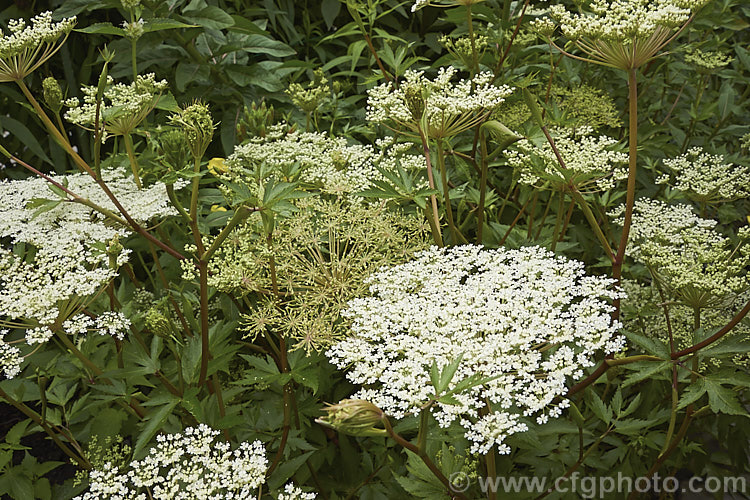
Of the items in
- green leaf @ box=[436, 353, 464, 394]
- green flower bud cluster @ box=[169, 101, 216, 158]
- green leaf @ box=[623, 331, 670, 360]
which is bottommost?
green leaf @ box=[623, 331, 670, 360]

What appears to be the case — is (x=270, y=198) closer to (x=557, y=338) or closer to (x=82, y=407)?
(x=557, y=338)

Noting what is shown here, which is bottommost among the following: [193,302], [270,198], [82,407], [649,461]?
[649,461]

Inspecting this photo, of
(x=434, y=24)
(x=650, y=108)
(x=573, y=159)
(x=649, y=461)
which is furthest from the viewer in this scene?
(x=434, y=24)

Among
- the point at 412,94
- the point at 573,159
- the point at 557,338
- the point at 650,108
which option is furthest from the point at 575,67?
the point at 557,338

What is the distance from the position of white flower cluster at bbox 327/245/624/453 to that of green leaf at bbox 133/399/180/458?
446 millimetres

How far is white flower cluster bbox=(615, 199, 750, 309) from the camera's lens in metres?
1.47

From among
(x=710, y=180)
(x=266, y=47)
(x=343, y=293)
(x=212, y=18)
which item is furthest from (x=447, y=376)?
(x=266, y=47)

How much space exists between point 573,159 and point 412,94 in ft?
1.60

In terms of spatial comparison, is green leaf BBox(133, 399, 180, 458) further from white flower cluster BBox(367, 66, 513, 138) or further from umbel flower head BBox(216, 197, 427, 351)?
white flower cluster BBox(367, 66, 513, 138)

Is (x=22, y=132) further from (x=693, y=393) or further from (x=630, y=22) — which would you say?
(x=693, y=393)

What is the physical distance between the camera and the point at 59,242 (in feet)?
5.09

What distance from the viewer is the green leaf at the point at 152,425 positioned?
1.30 m

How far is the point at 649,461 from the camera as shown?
77.5 inches

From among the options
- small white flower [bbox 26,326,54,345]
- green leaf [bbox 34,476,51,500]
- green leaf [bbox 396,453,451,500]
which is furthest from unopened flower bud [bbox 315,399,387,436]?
green leaf [bbox 34,476,51,500]
